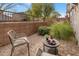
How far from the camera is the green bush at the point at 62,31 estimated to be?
1.51 meters

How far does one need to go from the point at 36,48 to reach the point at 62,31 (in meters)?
0.34

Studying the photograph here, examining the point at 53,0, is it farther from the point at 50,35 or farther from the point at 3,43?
the point at 3,43

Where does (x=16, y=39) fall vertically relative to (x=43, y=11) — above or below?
below

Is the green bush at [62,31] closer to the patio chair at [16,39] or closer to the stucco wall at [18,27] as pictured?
the stucco wall at [18,27]

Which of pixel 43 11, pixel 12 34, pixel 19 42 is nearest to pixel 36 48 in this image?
pixel 19 42

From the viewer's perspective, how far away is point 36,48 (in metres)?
1.54

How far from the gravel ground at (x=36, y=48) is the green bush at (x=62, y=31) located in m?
0.06

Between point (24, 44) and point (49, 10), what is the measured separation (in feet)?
1.51

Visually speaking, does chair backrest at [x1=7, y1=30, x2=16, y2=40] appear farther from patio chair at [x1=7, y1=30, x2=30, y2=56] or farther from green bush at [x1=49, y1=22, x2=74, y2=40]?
green bush at [x1=49, y1=22, x2=74, y2=40]

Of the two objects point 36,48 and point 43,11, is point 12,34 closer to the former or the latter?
point 36,48

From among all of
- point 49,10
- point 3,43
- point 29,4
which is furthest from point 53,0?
point 3,43

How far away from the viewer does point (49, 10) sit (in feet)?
5.07

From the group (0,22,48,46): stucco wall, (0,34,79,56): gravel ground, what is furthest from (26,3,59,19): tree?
(0,34,79,56): gravel ground

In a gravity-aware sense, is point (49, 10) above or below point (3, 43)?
above
